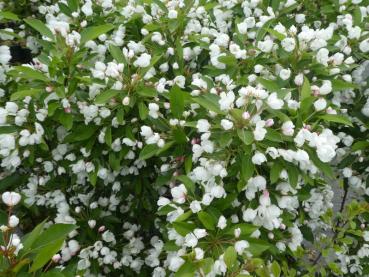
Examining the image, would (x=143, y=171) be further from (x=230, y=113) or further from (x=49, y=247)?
(x=49, y=247)

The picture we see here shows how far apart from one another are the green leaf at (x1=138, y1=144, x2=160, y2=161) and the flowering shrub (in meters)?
0.02

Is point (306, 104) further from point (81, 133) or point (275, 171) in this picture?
point (81, 133)

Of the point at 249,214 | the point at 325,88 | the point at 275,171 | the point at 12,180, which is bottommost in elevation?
the point at 12,180

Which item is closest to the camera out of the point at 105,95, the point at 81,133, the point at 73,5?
the point at 105,95

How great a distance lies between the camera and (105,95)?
7.04 ft

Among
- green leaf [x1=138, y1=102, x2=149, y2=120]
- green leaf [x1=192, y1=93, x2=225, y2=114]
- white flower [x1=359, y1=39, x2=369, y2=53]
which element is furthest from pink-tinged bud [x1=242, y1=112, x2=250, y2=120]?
white flower [x1=359, y1=39, x2=369, y2=53]

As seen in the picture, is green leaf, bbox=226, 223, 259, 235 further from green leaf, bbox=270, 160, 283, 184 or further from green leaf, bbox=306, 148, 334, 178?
green leaf, bbox=306, 148, 334, 178

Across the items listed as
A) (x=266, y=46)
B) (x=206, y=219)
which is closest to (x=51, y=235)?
(x=206, y=219)

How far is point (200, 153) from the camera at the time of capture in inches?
78.4

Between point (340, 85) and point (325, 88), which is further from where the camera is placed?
point (340, 85)

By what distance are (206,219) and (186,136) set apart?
0.48m

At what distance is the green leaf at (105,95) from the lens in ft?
6.93

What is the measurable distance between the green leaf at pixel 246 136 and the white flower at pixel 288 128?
6.6 inches

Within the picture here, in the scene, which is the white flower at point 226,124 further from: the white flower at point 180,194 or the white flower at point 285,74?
the white flower at point 285,74
